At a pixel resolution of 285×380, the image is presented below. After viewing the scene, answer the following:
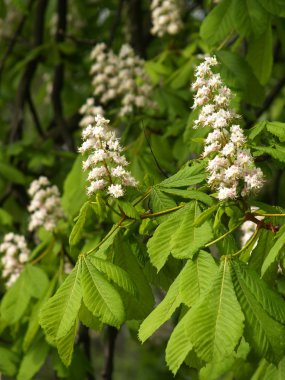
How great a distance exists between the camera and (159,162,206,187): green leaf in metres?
2.26

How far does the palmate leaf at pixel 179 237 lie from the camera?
2092 mm

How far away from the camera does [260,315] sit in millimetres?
1905

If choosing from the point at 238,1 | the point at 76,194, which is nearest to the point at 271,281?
the point at 238,1

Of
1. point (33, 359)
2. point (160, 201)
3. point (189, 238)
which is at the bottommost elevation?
point (33, 359)

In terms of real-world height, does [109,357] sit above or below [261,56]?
below

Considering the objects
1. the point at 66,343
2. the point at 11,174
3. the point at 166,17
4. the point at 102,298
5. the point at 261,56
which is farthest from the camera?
the point at 166,17

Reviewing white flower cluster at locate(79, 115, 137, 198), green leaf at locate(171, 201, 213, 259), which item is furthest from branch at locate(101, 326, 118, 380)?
green leaf at locate(171, 201, 213, 259)

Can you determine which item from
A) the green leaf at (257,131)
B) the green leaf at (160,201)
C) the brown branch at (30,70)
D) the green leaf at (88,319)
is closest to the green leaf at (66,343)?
the green leaf at (88,319)

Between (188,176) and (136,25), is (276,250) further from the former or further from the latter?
(136,25)

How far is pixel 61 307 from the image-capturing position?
2096 millimetres

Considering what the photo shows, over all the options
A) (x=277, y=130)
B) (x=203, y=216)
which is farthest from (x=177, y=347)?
(x=277, y=130)

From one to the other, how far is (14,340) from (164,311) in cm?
244

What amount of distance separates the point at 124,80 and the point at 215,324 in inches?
114

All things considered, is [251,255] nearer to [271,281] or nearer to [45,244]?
[271,281]
